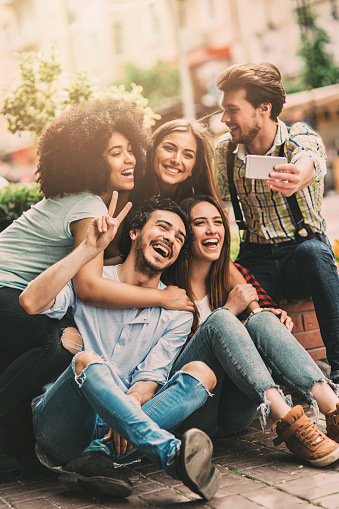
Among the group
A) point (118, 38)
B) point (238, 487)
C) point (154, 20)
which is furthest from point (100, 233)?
point (118, 38)

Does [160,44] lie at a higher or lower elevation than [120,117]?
higher

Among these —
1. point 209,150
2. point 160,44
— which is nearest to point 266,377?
point 209,150

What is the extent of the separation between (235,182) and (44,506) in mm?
2254

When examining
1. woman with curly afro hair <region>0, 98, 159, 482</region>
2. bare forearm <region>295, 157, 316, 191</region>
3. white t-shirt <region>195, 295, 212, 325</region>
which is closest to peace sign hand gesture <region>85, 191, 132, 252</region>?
woman with curly afro hair <region>0, 98, 159, 482</region>

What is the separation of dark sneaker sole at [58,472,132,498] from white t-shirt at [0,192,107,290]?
95cm

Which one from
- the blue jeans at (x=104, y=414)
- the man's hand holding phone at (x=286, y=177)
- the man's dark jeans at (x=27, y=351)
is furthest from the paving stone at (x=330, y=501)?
the man's hand holding phone at (x=286, y=177)

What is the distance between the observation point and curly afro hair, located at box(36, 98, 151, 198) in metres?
3.47

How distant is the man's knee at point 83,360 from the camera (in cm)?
278

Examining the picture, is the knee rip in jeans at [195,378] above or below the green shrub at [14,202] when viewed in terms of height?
below

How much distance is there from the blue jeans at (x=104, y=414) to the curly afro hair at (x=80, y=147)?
3.47ft

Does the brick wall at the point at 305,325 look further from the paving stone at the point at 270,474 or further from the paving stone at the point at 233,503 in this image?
the paving stone at the point at 233,503

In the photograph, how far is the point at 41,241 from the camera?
11.1 feet

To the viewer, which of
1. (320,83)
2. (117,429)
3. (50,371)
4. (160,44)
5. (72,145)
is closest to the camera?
(117,429)

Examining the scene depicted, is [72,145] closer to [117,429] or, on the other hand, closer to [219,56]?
[117,429]
